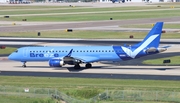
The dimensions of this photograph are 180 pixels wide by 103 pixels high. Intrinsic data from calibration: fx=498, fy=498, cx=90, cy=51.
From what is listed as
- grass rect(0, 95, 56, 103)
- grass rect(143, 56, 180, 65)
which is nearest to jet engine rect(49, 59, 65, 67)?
grass rect(143, 56, 180, 65)

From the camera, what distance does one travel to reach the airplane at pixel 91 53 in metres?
67.6

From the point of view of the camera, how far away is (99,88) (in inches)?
2080

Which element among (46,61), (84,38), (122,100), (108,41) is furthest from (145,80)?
(84,38)

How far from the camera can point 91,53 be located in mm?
69812

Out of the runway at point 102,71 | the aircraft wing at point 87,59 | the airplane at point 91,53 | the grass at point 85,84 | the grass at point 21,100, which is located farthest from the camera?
the aircraft wing at point 87,59

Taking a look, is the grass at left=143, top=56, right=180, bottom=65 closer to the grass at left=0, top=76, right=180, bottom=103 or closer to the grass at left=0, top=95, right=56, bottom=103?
the grass at left=0, top=76, right=180, bottom=103

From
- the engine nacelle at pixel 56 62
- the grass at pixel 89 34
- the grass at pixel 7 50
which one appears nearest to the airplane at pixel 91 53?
the engine nacelle at pixel 56 62

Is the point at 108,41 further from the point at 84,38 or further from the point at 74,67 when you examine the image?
the point at 74,67

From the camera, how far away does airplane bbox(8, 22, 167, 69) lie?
222 ft

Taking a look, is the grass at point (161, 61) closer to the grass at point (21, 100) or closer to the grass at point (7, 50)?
the grass at point (7, 50)

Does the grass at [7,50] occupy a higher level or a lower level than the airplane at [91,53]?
lower

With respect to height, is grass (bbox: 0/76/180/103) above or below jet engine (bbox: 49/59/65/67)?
below

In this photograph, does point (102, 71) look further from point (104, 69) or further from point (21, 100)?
point (21, 100)

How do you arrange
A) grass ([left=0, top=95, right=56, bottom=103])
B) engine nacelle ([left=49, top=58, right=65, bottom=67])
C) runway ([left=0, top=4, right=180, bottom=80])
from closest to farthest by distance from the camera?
grass ([left=0, top=95, right=56, bottom=103]), runway ([left=0, top=4, right=180, bottom=80]), engine nacelle ([left=49, top=58, right=65, bottom=67])
